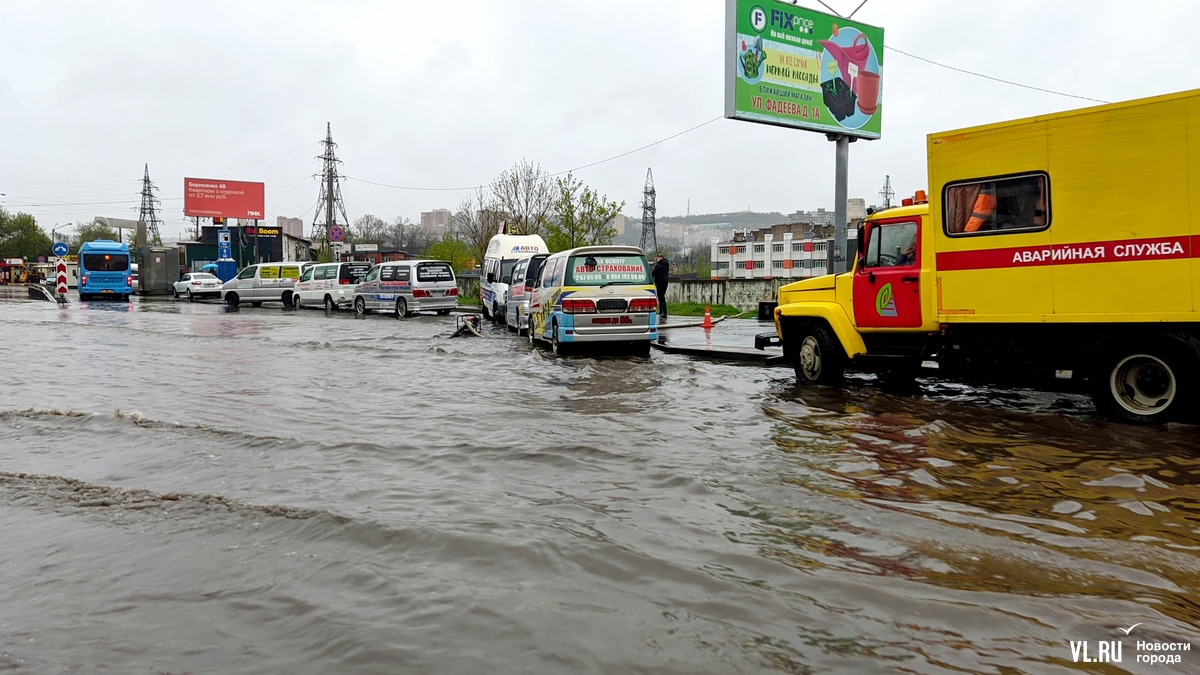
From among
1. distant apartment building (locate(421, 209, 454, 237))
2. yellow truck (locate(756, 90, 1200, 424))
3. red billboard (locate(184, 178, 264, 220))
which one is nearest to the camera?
yellow truck (locate(756, 90, 1200, 424))

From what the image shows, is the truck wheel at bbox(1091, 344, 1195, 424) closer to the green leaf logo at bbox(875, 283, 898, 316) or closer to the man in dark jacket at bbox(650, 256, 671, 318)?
the green leaf logo at bbox(875, 283, 898, 316)

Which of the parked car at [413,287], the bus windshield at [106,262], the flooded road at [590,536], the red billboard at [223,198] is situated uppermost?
the red billboard at [223,198]

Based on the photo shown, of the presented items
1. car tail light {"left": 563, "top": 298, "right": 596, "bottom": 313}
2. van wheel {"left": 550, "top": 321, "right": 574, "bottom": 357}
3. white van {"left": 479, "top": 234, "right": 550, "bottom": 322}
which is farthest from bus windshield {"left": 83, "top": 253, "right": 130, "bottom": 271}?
car tail light {"left": 563, "top": 298, "right": 596, "bottom": 313}

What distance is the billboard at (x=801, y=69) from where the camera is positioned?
803 inches

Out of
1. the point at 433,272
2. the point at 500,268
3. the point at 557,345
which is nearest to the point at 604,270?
the point at 557,345

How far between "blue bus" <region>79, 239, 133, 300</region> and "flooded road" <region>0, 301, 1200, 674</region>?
33333 millimetres

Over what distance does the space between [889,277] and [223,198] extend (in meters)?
83.6

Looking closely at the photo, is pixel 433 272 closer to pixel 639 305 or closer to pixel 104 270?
pixel 639 305

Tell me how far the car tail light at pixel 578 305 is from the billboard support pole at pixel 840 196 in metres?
7.26

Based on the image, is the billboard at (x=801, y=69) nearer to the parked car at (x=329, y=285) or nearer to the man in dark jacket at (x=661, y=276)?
the man in dark jacket at (x=661, y=276)

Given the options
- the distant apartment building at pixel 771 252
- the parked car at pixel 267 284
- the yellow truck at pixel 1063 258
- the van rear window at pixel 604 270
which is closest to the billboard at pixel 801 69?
the van rear window at pixel 604 270

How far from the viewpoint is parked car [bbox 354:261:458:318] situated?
26011mm

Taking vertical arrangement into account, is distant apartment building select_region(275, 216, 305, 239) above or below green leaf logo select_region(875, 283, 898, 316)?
above

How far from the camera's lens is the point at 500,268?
23.1 metres
